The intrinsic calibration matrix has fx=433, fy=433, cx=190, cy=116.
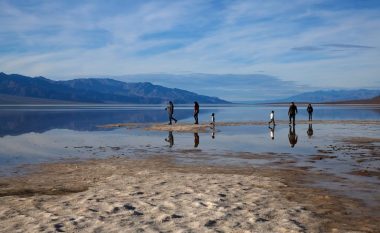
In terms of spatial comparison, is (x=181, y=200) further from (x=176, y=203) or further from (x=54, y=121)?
(x=54, y=121)

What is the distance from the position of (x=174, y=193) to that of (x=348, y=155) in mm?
11728

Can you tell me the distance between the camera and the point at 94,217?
9258 mm

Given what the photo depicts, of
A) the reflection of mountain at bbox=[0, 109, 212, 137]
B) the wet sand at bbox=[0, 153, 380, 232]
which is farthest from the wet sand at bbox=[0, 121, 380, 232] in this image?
the reflection of mountain at bbox=[0, 109, 212, 137]

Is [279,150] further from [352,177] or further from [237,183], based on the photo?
[237,183]

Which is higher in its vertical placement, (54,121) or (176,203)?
(176,203)

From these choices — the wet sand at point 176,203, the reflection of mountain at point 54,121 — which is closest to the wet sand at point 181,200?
the wet sand at point 176,203

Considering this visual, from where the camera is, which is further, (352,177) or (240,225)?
(352,177)

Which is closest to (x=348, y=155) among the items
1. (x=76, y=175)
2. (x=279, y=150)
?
(x=279, y=150)

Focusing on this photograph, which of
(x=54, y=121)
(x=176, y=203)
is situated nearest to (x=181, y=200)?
(x=176, y=203)

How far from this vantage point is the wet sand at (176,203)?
8.77 meters

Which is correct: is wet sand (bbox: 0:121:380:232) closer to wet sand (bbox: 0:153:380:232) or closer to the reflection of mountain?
wet sand (bbox: 0:153:380:232)

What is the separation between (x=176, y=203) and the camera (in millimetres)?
10484

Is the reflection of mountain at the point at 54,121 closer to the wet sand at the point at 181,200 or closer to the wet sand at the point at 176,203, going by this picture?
the wet sand at the point at 181,200

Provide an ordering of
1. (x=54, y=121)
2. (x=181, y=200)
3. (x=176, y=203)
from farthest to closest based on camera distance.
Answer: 1. (x=54, y=121)
2. (x=181, y=200)
3. (x=176, y=203)
